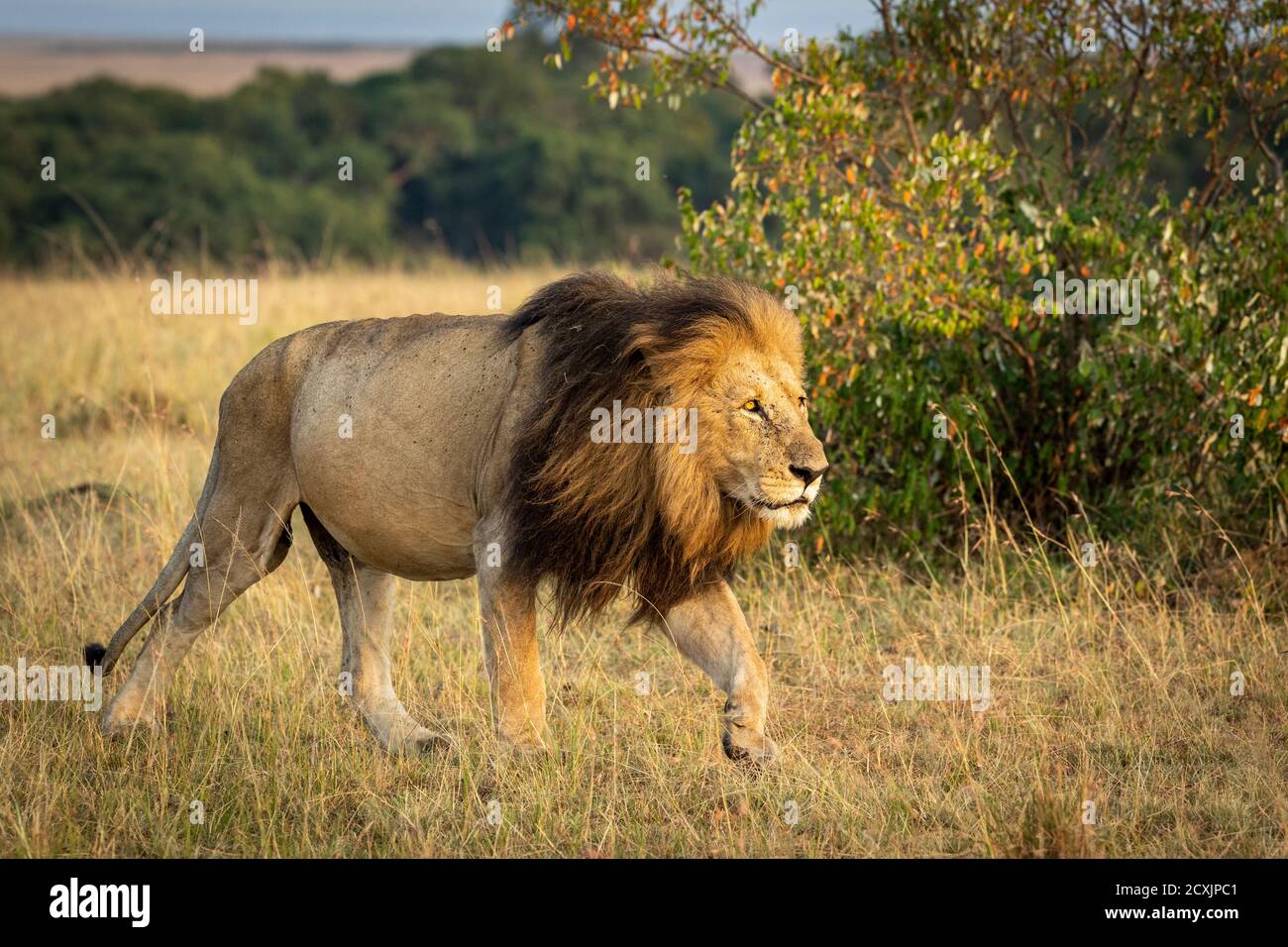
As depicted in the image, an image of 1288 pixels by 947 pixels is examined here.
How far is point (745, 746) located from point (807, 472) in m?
0.87

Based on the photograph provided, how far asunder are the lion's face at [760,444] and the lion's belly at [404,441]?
0.80 meters

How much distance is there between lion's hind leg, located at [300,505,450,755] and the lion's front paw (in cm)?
123

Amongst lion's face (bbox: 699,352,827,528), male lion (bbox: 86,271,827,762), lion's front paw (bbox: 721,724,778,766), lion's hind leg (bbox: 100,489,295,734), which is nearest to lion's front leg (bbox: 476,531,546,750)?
male lion (bbox: 86,271,827,762)

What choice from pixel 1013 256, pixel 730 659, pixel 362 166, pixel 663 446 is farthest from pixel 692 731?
pixel 362 166

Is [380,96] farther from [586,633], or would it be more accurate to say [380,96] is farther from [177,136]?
[586,633]

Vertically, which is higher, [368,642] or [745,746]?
[368,642]

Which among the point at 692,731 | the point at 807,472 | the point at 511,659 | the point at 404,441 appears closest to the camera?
the point at 807,472

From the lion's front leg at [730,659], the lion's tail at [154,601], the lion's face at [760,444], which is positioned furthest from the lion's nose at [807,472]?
the lion's tail at [154,601]

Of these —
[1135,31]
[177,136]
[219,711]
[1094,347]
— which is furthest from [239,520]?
[177,136]

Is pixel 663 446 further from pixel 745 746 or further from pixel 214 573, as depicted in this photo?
pixel 214 573

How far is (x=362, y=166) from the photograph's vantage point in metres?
36.5

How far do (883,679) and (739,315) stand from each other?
1.84m

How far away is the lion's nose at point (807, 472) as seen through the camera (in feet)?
15.6

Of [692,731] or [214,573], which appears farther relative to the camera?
[214,573]
